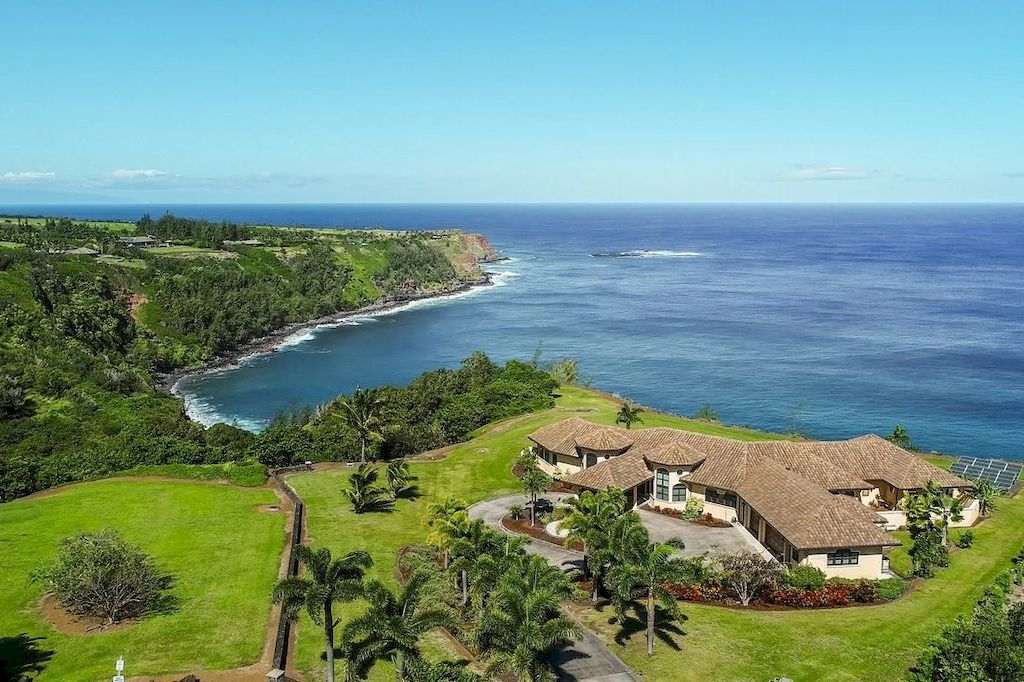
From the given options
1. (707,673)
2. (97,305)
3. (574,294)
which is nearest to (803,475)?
(707,673)

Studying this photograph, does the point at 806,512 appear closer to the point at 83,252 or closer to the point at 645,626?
the point at 645,626

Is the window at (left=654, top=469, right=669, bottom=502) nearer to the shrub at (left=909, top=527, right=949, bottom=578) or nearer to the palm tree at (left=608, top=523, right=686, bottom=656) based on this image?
the shrub at (left=909, top=527, right=949, bottom=578)

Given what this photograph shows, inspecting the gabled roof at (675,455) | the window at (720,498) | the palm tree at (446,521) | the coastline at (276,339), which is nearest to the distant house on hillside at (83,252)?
the coastline at (276,339)

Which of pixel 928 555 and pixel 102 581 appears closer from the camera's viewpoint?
pixel 102 581

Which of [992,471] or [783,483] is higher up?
[783,483]

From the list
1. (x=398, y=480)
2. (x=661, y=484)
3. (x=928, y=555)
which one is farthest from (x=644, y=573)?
(x=398, y=480)
